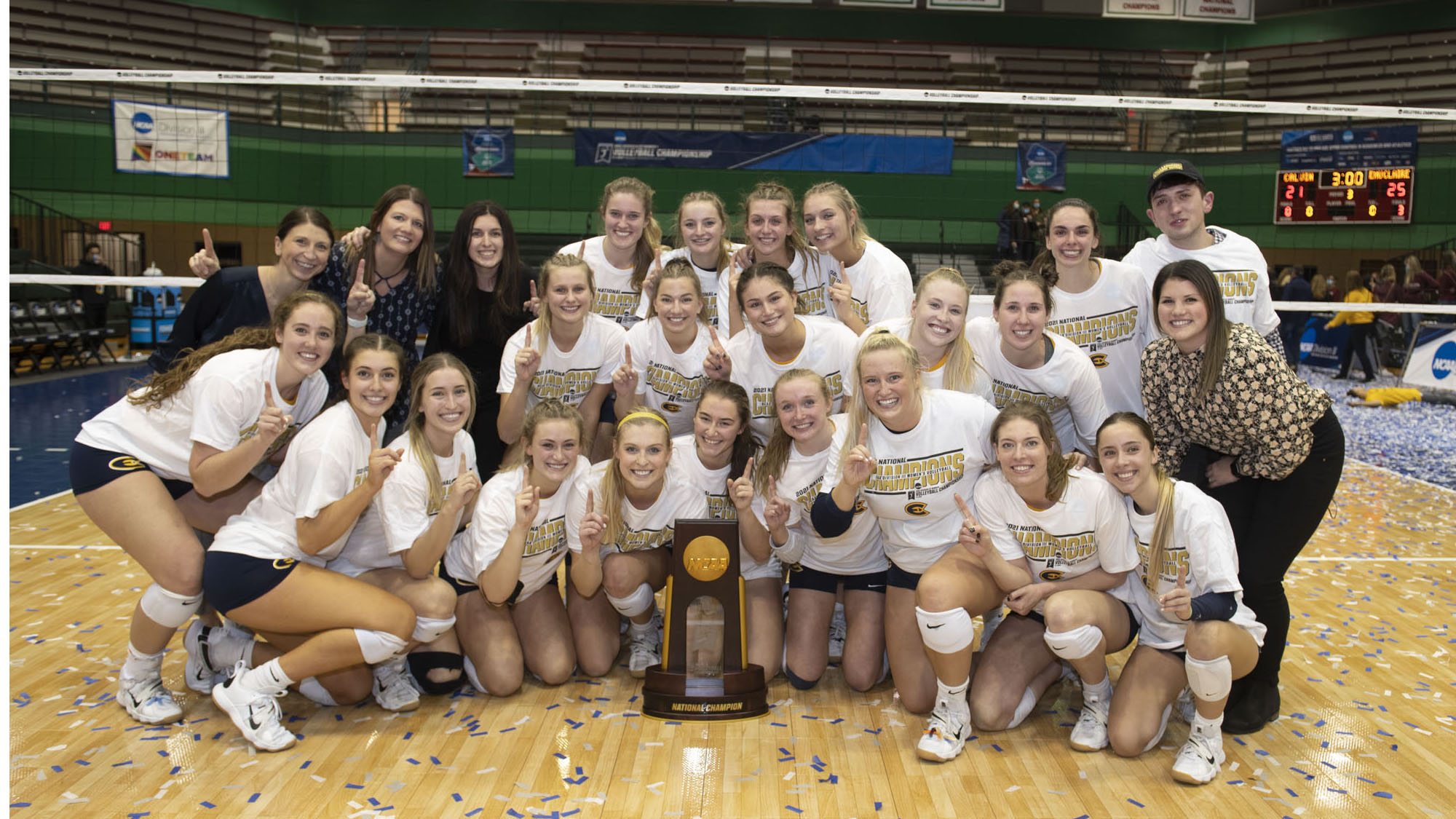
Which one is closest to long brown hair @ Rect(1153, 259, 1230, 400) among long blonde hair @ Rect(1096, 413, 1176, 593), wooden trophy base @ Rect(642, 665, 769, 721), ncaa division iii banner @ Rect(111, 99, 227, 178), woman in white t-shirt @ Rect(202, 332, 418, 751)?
long blonde hair @ Rect(1096, 413, 1176, 593)

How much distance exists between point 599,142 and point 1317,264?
1109 centimetres

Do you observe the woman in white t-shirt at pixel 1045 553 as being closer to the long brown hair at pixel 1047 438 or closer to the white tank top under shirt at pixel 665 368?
A: the long brown hair at pixel 1047 438

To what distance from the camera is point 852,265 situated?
4441 mm

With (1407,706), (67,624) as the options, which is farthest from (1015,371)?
(67,624)

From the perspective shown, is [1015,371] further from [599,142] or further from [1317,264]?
[1317,264]

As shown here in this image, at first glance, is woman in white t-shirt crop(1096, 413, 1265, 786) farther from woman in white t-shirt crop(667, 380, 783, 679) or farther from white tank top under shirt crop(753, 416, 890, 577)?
woman in white t-shirt crop(667, 380, 783, 679)

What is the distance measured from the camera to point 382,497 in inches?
135

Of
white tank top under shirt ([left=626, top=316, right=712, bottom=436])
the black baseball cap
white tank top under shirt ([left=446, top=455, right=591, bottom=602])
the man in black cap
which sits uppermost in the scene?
the black baseball cap

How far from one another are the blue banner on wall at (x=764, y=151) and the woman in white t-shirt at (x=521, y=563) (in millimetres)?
12156

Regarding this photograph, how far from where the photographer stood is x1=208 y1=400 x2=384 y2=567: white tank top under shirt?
10.7 feet

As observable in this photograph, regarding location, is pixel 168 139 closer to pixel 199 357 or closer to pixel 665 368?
pixel 199 357

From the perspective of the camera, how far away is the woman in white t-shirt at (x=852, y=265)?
4.20 m

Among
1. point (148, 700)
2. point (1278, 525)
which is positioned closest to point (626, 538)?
point (148, 700)

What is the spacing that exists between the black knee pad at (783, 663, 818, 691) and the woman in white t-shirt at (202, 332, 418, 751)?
4.30 ft
